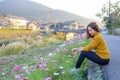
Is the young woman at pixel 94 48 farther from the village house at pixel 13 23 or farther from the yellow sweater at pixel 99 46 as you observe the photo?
the village house at pixel 13 23

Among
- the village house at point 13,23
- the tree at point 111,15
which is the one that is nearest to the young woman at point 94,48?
the tree at point 111,15

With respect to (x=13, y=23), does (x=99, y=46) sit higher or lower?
lower

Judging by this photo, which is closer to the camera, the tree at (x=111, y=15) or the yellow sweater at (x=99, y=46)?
the yellow sweater at (x=99, y=46)

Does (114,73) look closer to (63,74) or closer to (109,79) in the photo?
(109,79)

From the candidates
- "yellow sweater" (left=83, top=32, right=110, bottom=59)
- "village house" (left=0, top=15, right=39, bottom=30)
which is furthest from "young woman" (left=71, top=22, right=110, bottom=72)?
"village house" (left=0, top=15, right=39, bottom=30)

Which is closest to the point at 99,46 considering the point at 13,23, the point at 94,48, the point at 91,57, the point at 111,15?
the point at 94,48

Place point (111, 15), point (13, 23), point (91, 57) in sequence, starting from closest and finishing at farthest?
point (91, 57)
point (111, 15)
point (13, 23)

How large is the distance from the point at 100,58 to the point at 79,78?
1.07 metres

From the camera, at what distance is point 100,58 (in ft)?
20.0

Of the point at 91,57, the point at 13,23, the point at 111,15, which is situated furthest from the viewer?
the point at 13,23

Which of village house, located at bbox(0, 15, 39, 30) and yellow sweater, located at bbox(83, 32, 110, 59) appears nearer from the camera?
yellow sweater, located at bbox(83, 32, 110, 59)

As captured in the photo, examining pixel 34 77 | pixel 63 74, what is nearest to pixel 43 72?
pixel 34 77

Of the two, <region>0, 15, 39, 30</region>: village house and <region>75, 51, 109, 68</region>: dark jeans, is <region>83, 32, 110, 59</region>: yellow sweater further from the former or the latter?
<region>0, 15, 39, 30</region>: village house

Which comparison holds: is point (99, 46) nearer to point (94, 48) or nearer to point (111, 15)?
point (94, 48)
